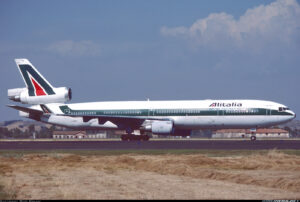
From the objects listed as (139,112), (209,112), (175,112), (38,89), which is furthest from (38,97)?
(209,112)

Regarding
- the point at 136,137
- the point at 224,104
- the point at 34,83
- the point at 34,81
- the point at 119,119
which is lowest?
the point at 136,137

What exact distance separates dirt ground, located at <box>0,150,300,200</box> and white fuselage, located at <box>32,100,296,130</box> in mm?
24016

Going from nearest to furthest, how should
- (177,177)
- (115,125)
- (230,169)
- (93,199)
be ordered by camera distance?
(93,199), (177,177), (230,169), (115,125)

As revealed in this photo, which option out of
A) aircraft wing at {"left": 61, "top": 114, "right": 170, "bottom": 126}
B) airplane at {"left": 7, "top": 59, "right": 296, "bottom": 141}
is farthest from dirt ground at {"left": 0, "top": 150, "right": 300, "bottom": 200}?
aircraft wing at {"left": 61, "top": 114, "right": 170, "bottom": 126}

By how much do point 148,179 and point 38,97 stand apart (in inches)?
1521

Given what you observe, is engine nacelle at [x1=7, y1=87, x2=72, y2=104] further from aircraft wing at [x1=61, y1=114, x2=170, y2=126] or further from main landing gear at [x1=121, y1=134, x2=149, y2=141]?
main landing gear at [x1=121, y1=134, x2=149, y2=141]

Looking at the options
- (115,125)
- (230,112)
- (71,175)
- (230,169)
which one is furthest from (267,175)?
(115,125)

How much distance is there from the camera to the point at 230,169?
70.2 feet

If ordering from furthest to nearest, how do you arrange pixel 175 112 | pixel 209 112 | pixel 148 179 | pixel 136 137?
pixel 136 137
pixel 175 112
pixel 209 112
pixel 148 179

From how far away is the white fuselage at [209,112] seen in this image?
49.9 m

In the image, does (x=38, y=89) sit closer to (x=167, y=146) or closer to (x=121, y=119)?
A: (x=121, y=119)

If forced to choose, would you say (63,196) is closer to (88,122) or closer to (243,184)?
(243,184)

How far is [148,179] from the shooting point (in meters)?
17.7

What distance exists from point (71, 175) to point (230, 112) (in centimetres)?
3260
